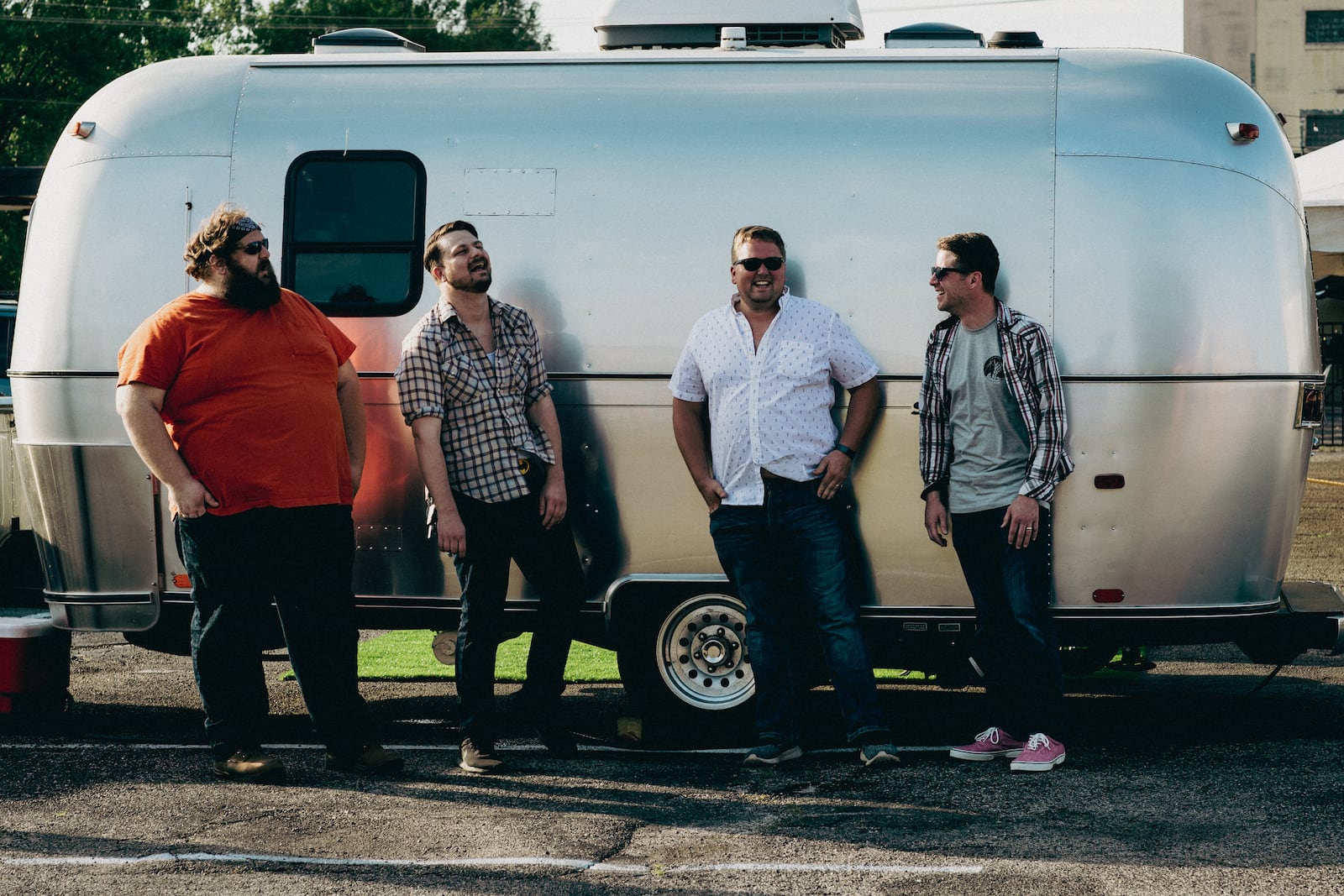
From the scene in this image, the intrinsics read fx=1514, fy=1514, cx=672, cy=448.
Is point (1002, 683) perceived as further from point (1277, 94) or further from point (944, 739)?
point (1277, 94)

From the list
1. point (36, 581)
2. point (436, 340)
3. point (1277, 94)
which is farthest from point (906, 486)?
point (1277, 94)

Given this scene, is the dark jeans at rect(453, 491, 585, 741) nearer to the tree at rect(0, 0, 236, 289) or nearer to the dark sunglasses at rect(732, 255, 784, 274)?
the dark sunglasses at rect(732, 255, 784, 274)

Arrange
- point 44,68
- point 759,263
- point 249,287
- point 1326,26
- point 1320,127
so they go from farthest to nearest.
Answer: point 1326,26
point 1320,127
point 44,68
point 759,263
point 249,287

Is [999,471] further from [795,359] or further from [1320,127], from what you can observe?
[1320,127]

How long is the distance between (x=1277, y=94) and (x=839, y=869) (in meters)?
41.8

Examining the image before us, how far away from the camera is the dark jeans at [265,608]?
5.39 meters

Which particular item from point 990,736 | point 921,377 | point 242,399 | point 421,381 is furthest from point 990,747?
point 242,399

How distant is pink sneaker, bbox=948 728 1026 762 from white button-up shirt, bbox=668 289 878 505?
3.88 feet

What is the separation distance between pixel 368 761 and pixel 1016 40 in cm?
380

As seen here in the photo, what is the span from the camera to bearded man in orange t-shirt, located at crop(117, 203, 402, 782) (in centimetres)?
527

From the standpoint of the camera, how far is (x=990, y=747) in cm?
561

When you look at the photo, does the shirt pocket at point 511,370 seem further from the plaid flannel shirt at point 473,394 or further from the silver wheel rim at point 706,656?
the silver wheel rim at point 706,656

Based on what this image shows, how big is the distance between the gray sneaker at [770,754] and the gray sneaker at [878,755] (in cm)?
26

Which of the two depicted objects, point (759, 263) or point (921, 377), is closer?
point (759, 263)
